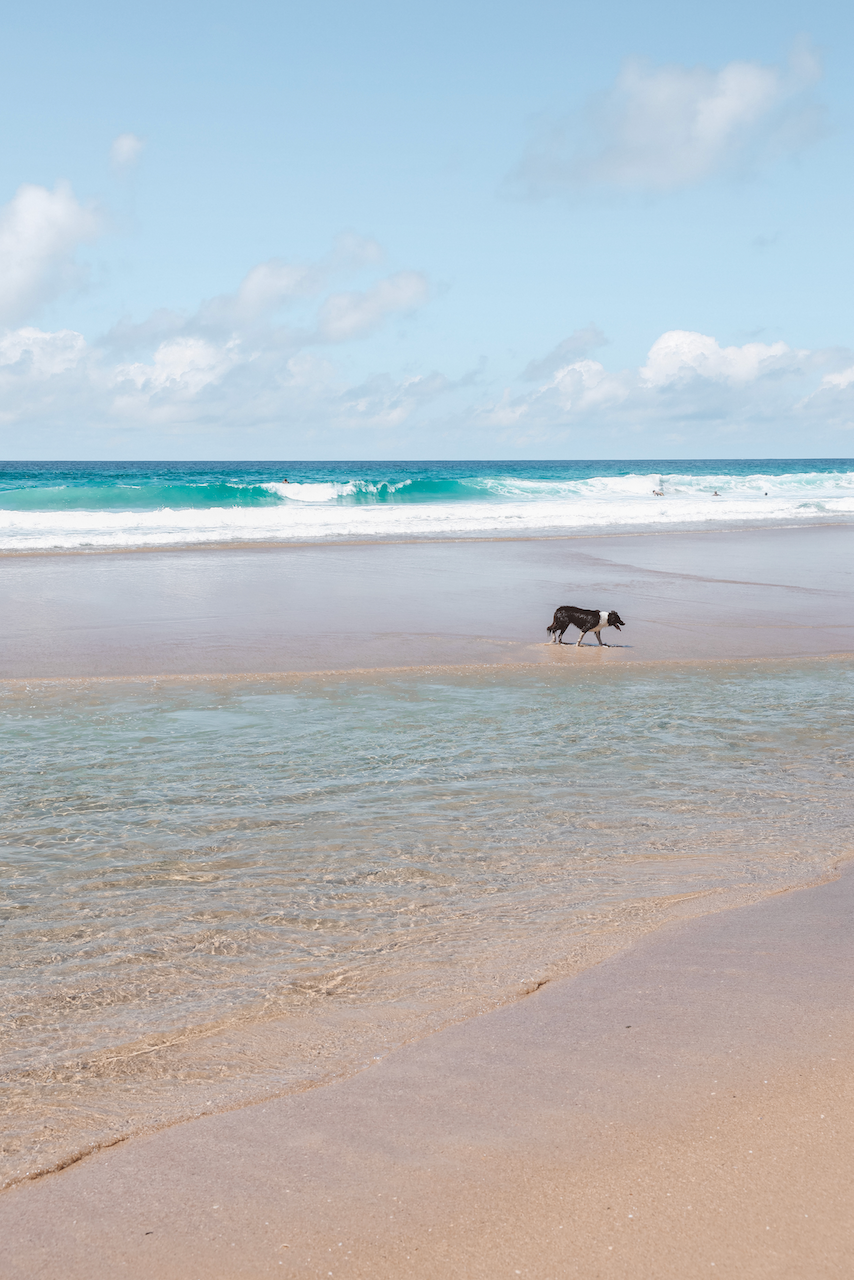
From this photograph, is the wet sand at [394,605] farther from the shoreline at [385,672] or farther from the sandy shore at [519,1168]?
the sandy shore at [519,1168]

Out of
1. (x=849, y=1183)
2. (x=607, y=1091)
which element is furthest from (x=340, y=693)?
(x=849, y=1183)

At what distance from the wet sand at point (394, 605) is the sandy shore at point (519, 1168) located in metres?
7.58

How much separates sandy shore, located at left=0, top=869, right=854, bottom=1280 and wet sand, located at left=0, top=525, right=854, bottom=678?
7.58 meters

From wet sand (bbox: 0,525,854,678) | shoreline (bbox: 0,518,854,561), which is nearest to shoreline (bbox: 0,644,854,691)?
wet sand (bbox: 0,525,854,678)

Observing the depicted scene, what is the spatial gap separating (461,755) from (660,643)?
19.9 ft

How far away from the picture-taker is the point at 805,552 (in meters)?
25.4

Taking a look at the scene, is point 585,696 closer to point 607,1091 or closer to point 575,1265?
point 607,1091

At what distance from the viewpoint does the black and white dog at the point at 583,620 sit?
11969mm

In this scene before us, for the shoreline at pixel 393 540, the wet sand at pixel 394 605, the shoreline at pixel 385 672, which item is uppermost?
the shoreline at pixel 393 540

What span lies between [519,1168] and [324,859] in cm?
251

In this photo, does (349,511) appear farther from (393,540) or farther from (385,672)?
(385,672)

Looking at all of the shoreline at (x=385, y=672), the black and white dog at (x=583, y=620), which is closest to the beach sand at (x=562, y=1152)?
the shoreline at (x=385, y=672)

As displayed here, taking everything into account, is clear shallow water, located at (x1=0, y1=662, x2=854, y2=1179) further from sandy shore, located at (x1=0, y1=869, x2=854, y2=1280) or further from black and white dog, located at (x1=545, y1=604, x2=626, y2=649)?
black and white dog, located at (x1=545, y1=604, x2=626, y2=649)

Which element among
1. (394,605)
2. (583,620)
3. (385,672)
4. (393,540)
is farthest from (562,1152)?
(393,540)
